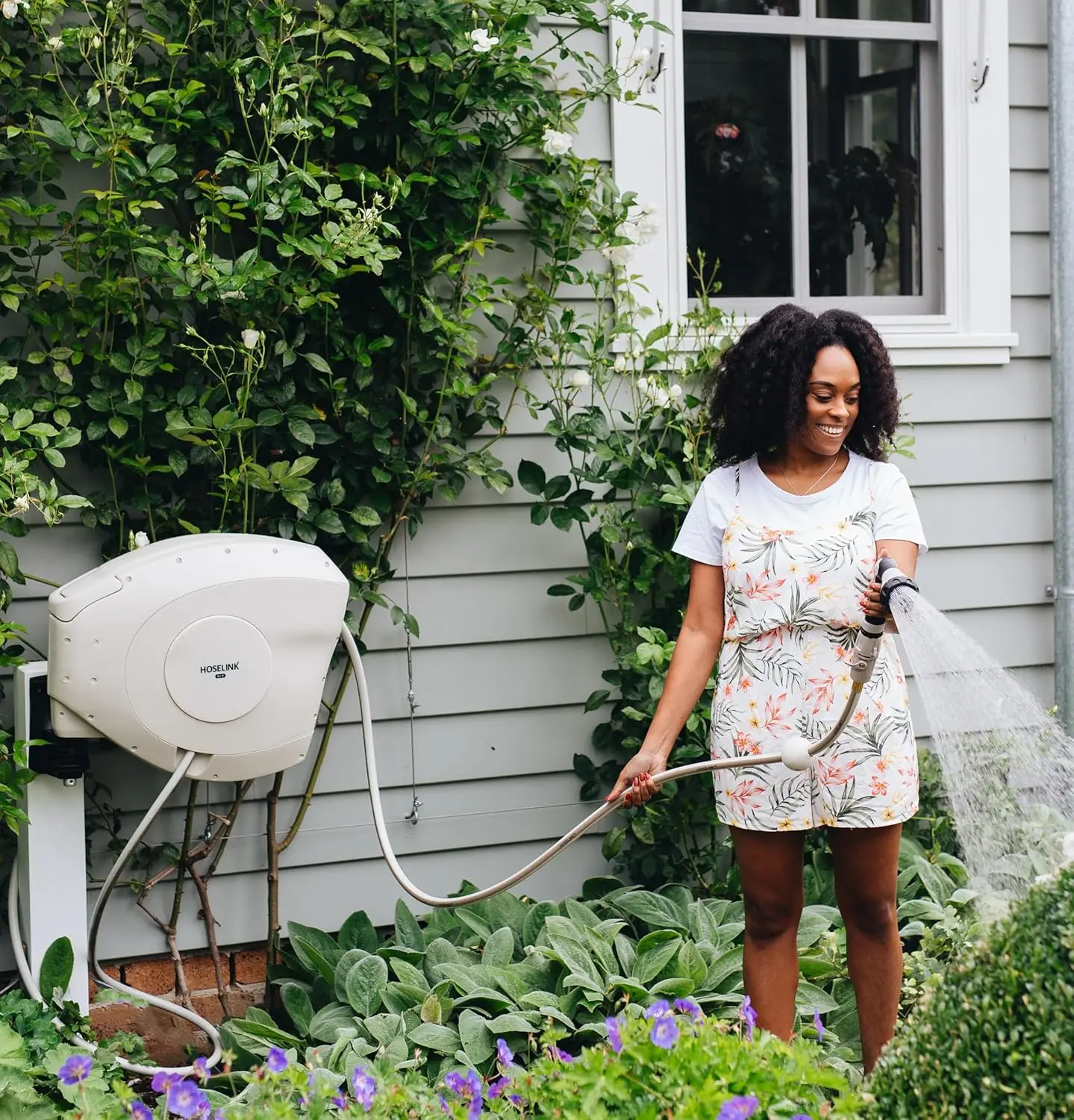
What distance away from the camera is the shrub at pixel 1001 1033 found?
1.38 metres

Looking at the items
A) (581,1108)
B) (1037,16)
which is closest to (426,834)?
(581,1108)

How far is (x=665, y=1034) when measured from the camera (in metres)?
1.56

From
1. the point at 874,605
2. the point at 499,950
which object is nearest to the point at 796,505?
the point at 874,605

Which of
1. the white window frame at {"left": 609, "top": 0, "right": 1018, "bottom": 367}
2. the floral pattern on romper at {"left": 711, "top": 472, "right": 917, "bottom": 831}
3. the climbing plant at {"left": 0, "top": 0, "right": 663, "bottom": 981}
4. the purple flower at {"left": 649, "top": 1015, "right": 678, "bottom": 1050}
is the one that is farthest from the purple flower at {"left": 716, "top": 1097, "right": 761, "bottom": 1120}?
the white window frame at {"left": 609, "top": 0, "right": 1018, "bottom": 367}

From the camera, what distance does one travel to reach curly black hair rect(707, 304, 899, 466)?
236 cm

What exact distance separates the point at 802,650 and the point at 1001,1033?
3.24ft

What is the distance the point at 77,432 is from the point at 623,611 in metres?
1.36

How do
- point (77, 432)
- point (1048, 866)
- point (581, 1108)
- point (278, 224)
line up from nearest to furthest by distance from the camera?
1. point (581, 1108)
2. point (77, 432)
3. point (1048, 866)
4. point (278, 224)

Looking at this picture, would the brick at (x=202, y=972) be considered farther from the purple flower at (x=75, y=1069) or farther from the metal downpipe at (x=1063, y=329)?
the metal downpipe at (x=1063, y=329)

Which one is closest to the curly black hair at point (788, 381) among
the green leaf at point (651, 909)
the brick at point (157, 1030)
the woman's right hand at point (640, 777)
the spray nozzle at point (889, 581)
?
the spray nozzle at point (889, 581)

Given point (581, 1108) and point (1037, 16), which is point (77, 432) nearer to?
point (581, 1108)

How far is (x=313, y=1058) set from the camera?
2.01 m

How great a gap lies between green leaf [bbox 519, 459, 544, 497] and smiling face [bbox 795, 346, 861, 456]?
98 centimetres

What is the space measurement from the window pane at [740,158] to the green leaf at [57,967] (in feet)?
7.28
